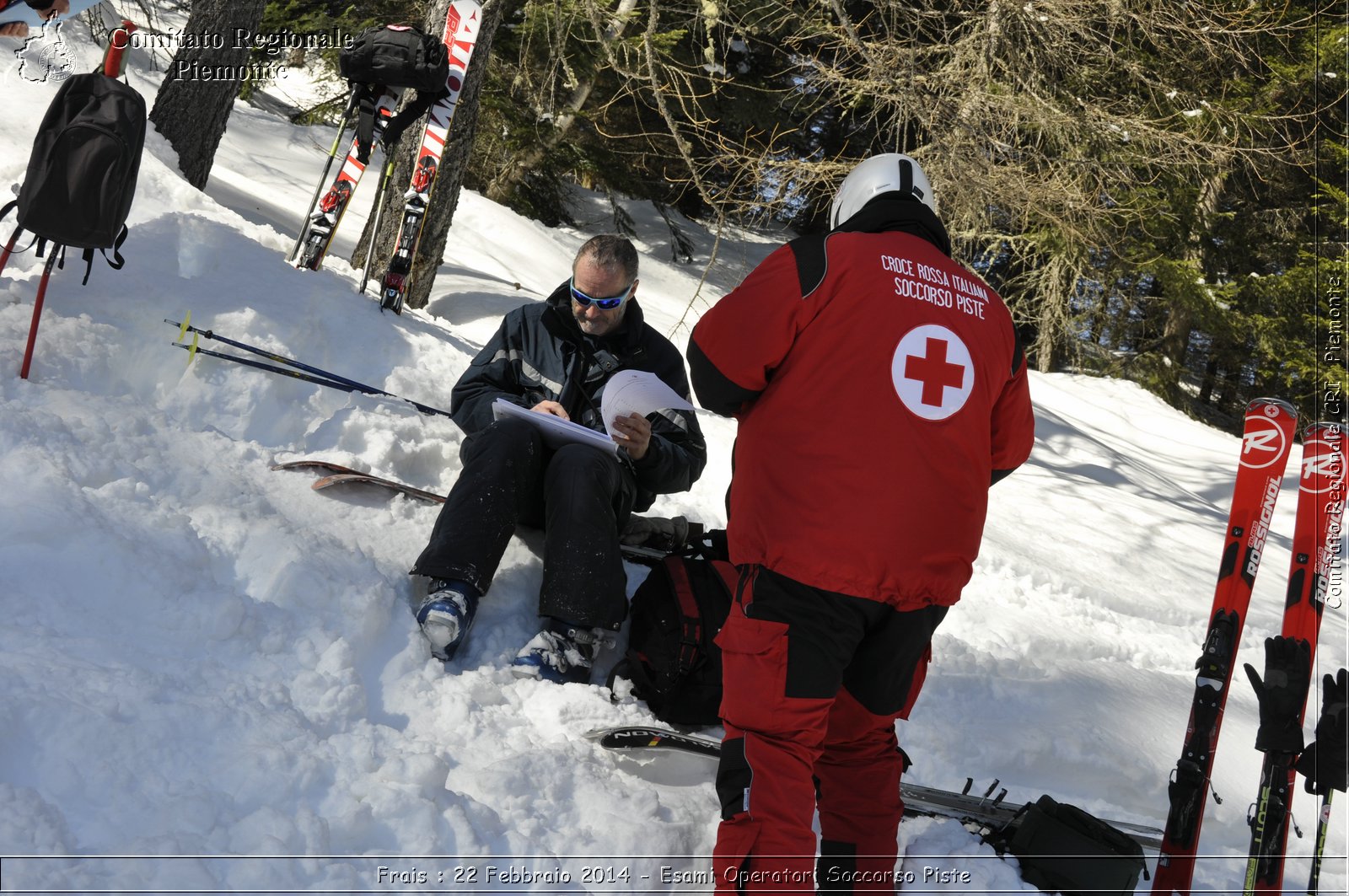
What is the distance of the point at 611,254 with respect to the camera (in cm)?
329

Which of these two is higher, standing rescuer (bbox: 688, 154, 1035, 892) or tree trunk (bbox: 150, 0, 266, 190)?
tree trunk (bbox: 150, 0, 266, 190)

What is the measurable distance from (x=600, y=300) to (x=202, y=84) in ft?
12.0

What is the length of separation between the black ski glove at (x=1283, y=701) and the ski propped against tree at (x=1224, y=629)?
11cm

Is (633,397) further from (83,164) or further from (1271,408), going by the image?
(1271,408)

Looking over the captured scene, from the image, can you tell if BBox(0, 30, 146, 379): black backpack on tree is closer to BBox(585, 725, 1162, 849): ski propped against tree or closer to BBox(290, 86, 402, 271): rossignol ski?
BBox(290, 86, 402, 271): rossignol ski

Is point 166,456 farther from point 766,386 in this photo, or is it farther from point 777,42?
point 777,42

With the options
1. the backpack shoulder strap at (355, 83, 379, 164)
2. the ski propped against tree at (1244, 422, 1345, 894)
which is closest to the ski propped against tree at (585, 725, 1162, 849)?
the ski propped against tree at (1244, 422, 1345, 894)

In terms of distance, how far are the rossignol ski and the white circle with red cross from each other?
3.91 meters

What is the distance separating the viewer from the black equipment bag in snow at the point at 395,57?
536cm

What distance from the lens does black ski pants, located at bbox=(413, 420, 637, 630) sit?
2816mm

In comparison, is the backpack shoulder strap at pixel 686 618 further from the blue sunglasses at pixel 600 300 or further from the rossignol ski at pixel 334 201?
the rossignol ski at pixel 334 201

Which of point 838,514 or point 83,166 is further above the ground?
point 83,166

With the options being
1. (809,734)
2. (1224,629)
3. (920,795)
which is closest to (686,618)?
(920,795)

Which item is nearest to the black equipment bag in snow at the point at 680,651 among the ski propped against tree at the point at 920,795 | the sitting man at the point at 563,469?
the sitting man at the point at 563,469
